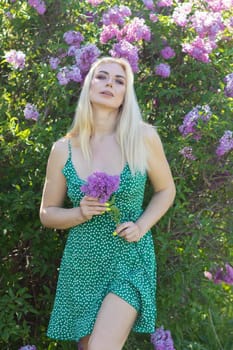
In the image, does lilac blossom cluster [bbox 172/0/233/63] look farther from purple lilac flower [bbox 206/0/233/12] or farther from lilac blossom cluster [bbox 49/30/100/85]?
lilac blossom cluster [bbox 49/30/100/85]

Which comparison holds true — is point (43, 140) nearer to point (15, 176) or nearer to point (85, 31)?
point (15, 176)

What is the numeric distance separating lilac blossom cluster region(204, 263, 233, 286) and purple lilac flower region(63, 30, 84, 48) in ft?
4.91

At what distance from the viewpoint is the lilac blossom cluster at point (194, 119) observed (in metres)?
4.43

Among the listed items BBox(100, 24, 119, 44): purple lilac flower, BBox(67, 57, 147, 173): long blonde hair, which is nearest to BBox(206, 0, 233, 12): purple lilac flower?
BBox(100, 24, 119, 44): purple lilac flower

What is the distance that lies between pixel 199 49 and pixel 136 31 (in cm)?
37

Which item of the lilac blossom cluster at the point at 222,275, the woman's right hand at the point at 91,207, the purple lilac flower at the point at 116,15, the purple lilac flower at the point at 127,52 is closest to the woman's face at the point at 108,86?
the woman's right hand at the point at 91,207

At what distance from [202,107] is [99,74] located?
75 centimetres

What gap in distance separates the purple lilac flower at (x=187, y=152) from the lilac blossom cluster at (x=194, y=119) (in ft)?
0.23

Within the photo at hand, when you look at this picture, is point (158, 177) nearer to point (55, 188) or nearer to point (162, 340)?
point (55, 188)

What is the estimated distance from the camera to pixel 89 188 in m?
3.43

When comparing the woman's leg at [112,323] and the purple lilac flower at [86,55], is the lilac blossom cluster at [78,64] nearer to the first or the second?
the purple lilac flower at [86,55]

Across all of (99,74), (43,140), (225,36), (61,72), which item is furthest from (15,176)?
(225,36)

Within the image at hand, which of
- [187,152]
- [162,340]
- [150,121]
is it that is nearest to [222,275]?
[162,340]

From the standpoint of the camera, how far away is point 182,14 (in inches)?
192
